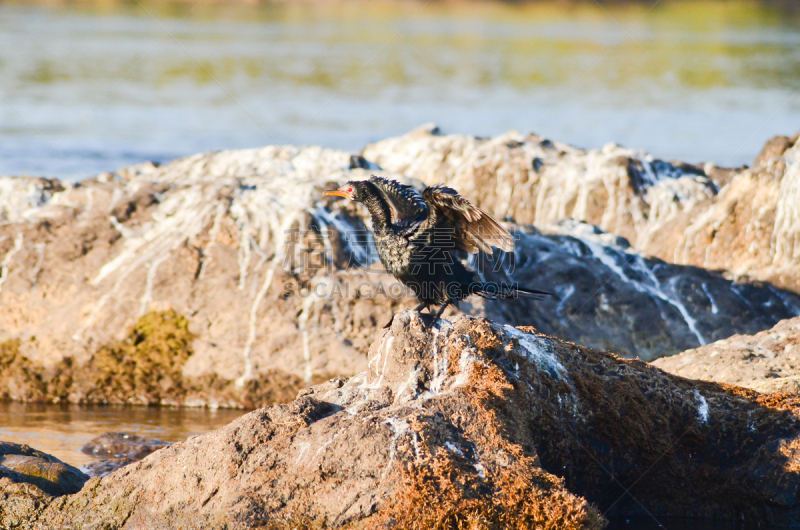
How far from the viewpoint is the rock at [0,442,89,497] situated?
636 cm

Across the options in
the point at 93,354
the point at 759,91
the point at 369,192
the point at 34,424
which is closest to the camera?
the point at 369,192

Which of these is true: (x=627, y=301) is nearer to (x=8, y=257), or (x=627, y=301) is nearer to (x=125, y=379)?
(x=125, y=379)

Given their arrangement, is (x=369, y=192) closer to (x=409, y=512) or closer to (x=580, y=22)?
(x=409, y=512)

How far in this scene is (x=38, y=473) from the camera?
6.46 meters

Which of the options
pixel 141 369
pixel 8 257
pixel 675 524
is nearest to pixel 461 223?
pixel 675 524

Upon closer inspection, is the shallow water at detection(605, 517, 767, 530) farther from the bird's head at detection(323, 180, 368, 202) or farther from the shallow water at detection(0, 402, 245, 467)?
the shallow water at detection(0, 402, 245, 467)

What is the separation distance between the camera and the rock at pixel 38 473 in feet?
20.9

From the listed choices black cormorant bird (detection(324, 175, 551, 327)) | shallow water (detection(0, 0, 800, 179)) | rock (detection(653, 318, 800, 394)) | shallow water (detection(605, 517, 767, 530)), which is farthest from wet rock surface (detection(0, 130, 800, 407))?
shallow water (detection(0, 0, 800, 179))

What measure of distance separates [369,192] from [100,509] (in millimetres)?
3066

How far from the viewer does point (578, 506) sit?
5.63 metres

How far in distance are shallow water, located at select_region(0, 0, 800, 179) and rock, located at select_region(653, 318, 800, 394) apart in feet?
49.4

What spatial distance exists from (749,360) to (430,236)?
10.9 feet

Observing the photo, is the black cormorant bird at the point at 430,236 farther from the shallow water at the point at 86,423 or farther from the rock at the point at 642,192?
the rock at the point at 642,192

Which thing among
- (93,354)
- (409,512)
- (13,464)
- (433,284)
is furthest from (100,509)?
(93,354)
